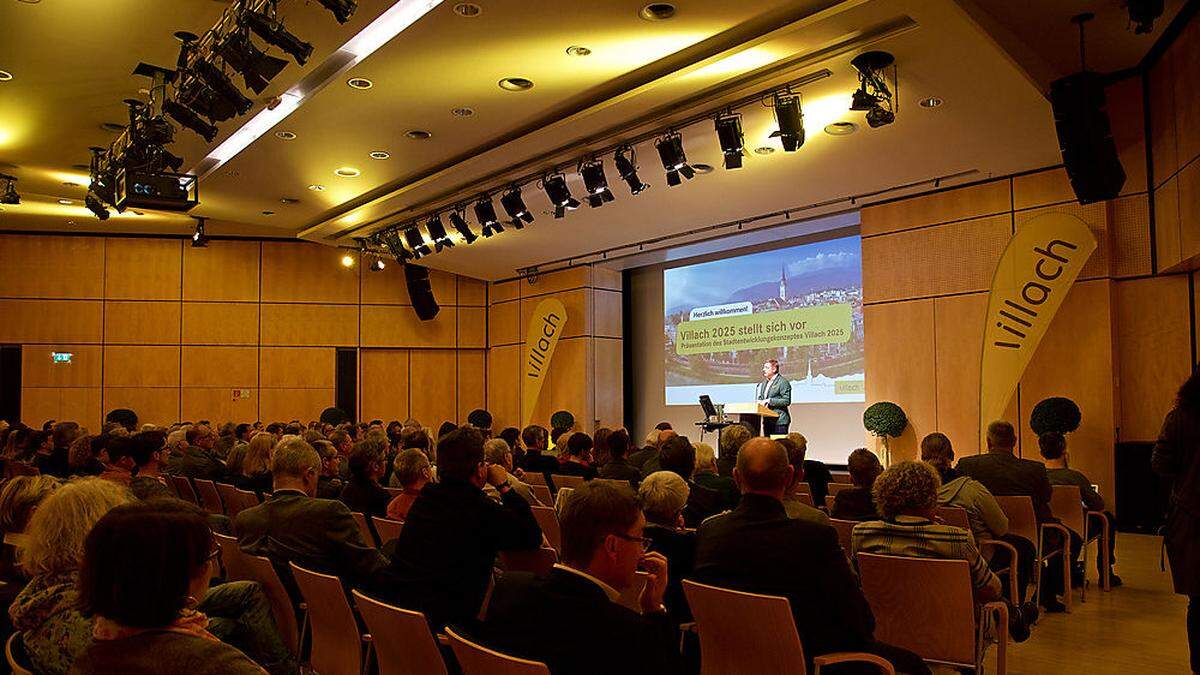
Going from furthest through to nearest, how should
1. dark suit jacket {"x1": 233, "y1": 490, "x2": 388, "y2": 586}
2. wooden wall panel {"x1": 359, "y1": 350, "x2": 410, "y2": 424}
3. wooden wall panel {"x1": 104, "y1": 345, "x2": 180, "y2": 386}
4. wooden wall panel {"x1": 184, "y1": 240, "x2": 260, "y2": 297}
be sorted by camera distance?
wooden wall panel {"x1": 359, "y1": 350, "x2": 410, "y2": 424}, wooden wall panel {"x1": 184, "y1": 240, "x2": 260, "y2": 297}, wooden wall panel {"x1": 104, "y1": 345, "x2": 180, "y2": 386}, dark suit jacket {"x1": 233, "y1": 490, "x2": 388, "y2": 586}

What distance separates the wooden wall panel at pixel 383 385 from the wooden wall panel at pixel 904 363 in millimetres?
8987

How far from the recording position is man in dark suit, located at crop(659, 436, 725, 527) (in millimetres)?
4898

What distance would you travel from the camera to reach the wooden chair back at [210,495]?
6574mm

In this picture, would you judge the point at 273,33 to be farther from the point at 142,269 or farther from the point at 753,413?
the point at 142,269

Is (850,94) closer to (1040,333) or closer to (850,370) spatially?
(1040,333)

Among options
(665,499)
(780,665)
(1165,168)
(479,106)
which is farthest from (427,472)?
(1165,168)

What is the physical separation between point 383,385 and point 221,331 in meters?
2.98

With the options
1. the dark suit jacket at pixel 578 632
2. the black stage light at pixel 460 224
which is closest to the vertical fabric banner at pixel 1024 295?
the black stage light at pixel 460 224

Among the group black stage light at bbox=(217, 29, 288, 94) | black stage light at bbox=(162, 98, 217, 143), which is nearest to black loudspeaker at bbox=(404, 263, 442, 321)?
black stage light at bbox=(162, 98, 217, 143)

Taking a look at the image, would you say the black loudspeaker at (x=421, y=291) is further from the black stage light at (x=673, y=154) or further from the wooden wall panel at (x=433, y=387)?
the black stage light at (x=673, y=154)

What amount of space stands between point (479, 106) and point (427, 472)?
437 centimetres

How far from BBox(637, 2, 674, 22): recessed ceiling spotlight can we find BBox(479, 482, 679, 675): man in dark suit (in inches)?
185

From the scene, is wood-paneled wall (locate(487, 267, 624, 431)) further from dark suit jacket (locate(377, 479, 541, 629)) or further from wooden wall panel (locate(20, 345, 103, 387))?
dark suit jacket (locate(377, 479, 541, 629))

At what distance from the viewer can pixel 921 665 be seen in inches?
124
